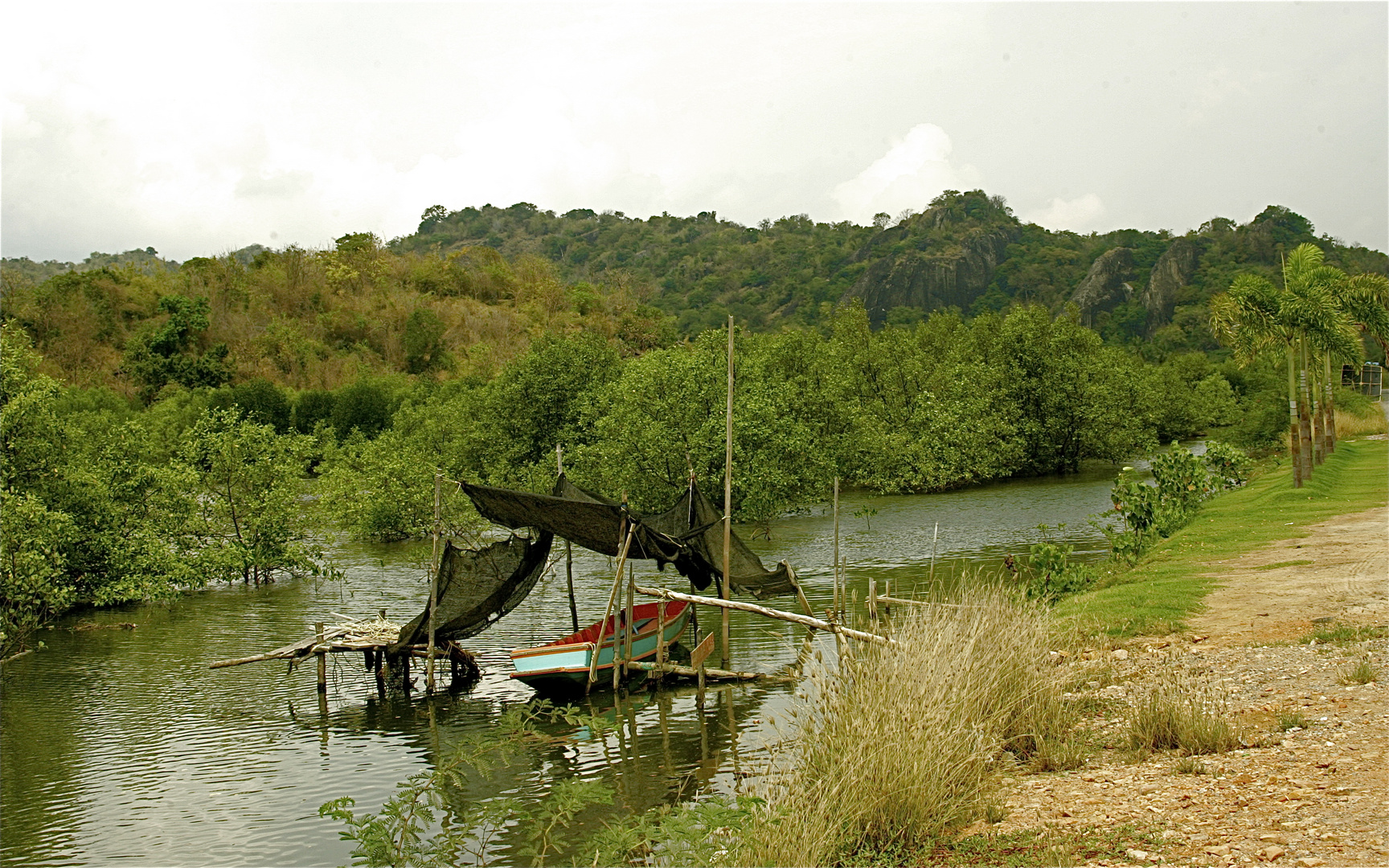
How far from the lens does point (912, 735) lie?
24.7 ft

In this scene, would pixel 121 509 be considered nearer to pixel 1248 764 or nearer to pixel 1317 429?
pixel 1248 764

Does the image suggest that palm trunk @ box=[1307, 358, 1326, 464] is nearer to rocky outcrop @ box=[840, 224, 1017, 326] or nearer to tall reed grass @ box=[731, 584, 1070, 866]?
tall reed grass @ box=[731, 584, 1070, 866]

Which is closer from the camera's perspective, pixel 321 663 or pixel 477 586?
pixel 321 663

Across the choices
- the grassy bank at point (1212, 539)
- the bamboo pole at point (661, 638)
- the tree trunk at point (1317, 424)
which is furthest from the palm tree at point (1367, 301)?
the bamboo pole at point (661, 638)

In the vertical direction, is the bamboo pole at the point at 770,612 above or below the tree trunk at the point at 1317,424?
below

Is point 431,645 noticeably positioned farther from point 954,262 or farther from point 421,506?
point 954,262

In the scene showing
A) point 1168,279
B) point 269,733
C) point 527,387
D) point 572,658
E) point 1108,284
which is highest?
point 1108,284

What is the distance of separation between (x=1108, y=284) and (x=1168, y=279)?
615 centimetres

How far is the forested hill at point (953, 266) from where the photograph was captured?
102750 mm

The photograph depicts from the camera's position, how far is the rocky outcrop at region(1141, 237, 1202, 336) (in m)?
103

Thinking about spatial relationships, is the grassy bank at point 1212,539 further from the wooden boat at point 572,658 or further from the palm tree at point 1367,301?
the wooden boat at point 572,658

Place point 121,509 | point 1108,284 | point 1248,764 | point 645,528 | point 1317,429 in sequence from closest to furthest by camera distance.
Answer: point 1248,764 → point 645,528 → point 121,509 → point 1317,429 → point 1108,284

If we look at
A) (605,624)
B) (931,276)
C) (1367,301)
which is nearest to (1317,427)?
(1367,301)

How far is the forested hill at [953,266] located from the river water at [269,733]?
7162 cm
